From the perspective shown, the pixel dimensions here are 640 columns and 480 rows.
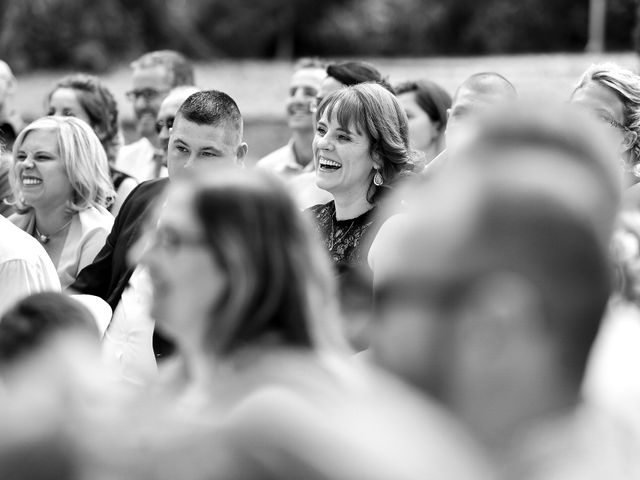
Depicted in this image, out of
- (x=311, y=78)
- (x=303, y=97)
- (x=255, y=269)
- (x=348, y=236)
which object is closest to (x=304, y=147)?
(x=303, y=97)

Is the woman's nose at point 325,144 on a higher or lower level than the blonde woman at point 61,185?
higher

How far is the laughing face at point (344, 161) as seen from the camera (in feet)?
15.9

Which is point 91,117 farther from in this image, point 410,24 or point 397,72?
point 410,24

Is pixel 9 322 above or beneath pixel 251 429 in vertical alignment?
beneath

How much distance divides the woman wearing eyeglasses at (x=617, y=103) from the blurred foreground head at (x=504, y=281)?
11.6 feet

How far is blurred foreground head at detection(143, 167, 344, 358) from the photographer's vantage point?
1993 mm

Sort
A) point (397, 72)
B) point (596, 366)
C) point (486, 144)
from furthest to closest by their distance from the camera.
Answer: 1. point (397, 72)
2. point (596, 366)
3. point (486, 144)

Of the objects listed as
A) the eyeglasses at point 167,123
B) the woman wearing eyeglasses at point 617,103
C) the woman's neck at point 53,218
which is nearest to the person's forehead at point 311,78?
the eyeglasses at point 167,123

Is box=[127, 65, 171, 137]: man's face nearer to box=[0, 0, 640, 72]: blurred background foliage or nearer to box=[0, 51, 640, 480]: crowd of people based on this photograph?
box=[0, 51, 640, 480]: crowd of people

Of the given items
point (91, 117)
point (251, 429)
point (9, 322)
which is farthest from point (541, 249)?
point (91, 117)

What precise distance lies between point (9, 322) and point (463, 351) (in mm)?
1575

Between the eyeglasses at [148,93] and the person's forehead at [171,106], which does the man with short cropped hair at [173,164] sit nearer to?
the person's forehead at [171,106]

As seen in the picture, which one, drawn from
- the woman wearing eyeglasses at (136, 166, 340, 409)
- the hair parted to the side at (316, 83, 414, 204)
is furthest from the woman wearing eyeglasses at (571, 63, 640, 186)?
the woman wearing eyeglasses at (136, 166, 340, 409)

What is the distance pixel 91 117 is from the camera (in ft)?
23.8
